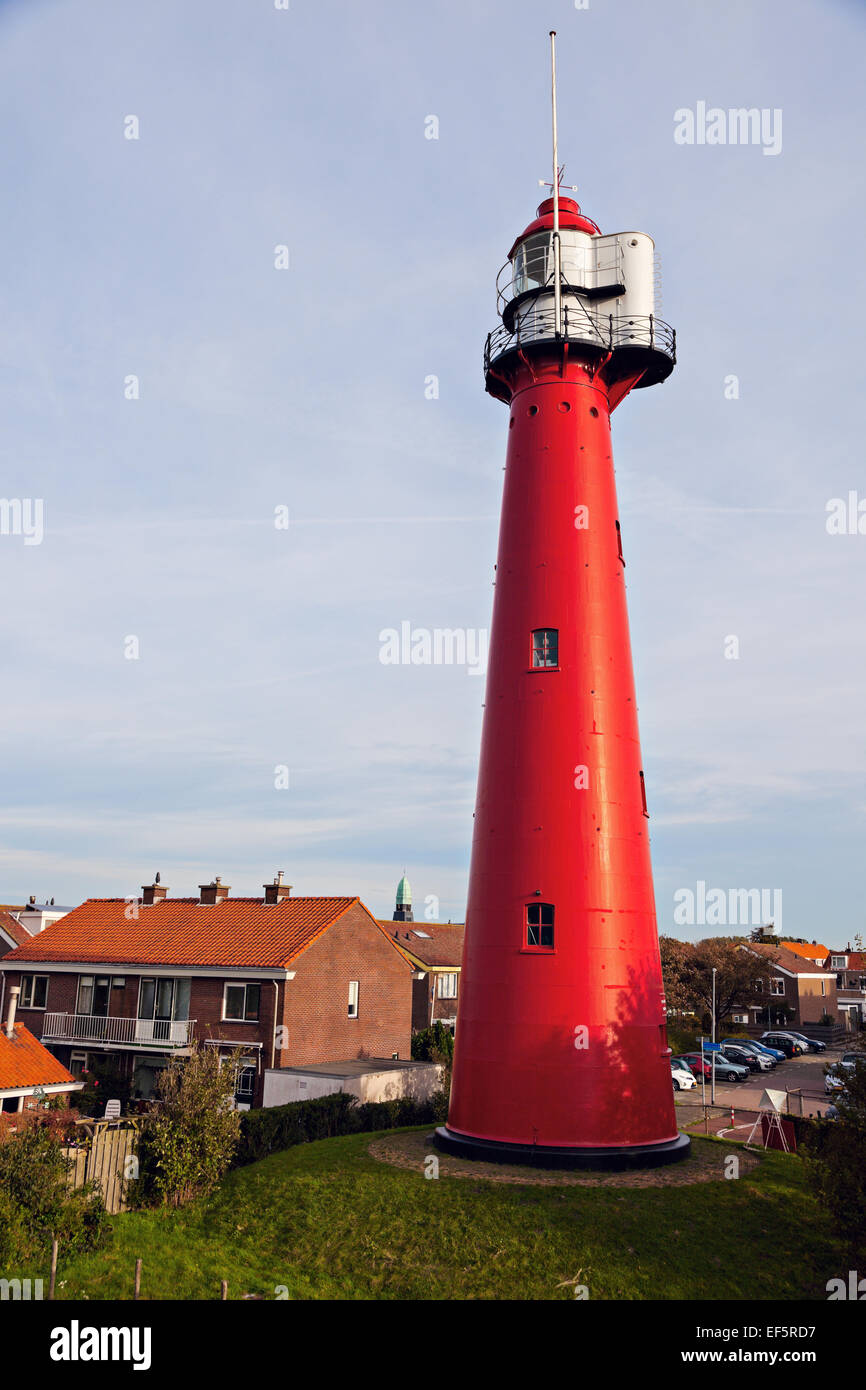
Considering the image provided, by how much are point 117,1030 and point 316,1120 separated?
1475 centimetres

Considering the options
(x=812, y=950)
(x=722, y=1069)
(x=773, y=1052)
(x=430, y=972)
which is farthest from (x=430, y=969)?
(x=812, y=950)

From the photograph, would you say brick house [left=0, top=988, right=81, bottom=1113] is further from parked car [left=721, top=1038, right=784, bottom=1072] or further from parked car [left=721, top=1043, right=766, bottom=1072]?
parked car [left=721, top=1038, right=784, bottom=1072]

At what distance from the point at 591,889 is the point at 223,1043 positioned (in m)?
19.1

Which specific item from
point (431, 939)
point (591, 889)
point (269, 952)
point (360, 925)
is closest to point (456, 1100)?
point (591, 889)

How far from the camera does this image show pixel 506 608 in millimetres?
23219

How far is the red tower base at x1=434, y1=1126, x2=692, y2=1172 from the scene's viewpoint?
19.4 meters

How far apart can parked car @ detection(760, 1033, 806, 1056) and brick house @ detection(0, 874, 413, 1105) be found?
1304 inches

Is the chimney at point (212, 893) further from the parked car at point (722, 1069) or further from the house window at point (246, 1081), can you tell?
the parked car at point (722, 1069)

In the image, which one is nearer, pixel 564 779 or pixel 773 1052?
pixel 564 779

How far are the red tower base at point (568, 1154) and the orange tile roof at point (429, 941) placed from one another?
115 feet

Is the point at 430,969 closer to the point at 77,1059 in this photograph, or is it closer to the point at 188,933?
the point at 188,933

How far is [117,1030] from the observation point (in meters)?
37.2

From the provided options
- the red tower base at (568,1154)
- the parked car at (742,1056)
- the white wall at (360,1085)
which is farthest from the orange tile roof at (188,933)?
the parked car at (742,1056)
